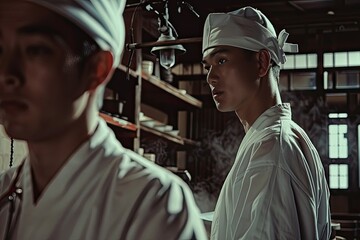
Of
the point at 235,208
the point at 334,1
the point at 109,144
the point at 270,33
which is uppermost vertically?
the point at 334,1

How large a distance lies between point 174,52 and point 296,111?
450 cm

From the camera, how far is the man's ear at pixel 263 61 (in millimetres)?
2309

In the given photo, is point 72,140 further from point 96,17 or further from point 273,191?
point 273,191

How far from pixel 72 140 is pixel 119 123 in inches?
156

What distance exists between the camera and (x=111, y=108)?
503 cm

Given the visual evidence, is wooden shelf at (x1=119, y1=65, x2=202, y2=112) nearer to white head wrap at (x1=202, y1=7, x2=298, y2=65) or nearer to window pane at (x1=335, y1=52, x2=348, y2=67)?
window pane at (x1=335, y1=52, x2=348, y2=67)

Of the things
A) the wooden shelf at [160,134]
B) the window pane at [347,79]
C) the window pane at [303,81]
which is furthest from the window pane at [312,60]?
the wooden shelf at [160,134]

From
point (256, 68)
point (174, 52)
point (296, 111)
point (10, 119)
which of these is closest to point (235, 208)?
point (256, 68)

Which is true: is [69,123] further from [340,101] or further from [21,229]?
[340,101]

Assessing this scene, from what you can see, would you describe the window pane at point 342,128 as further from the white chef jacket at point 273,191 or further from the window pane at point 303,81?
the white chef jacket at point 273,191

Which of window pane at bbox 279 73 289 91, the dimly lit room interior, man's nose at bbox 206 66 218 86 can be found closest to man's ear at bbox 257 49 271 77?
→ man's nose at bbox 206 66 218 86

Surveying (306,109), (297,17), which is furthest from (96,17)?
(306,109)

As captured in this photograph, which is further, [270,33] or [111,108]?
[111,108]

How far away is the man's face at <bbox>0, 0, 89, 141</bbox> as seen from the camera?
0.83 metres
